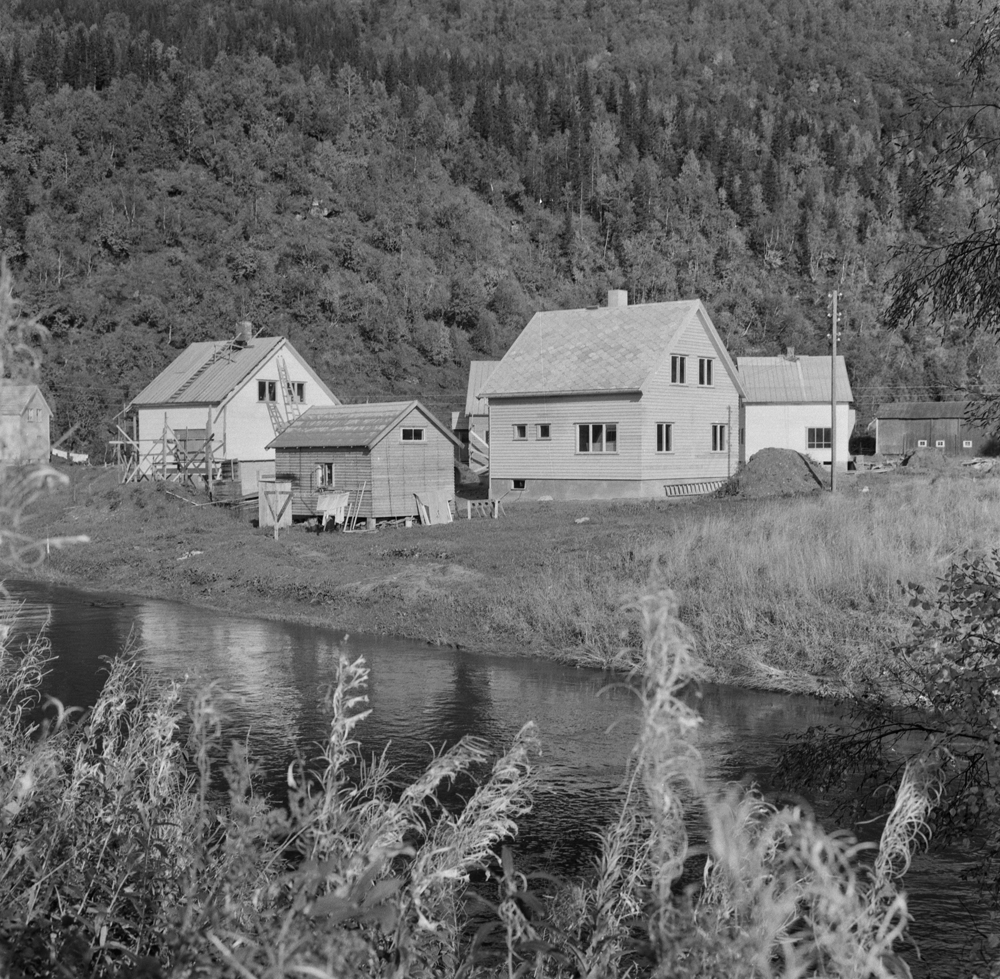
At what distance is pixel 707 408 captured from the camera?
4512 cm

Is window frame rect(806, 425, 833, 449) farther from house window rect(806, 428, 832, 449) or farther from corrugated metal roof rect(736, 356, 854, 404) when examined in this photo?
corrugated metal roof rect(736, 356, 854, 404)

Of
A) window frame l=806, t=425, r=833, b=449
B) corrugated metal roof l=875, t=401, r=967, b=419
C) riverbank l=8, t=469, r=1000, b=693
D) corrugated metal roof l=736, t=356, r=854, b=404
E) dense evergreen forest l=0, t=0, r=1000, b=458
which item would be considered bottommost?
riverbank l=8, t=469, r=1000, b=693

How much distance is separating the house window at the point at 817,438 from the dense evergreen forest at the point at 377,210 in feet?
24.8

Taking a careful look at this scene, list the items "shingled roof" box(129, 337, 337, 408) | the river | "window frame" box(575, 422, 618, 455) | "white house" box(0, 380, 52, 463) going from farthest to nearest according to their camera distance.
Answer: "shingled roof" box(129, 337, 337, 408)
"window frame" box(575, 422, 618, 455)
the river
"white house" box(0, 380, 52, 463)

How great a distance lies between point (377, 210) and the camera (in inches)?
4166

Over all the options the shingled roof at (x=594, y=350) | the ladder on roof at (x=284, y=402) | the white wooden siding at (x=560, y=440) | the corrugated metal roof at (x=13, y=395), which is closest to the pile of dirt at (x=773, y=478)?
the white wooden siding at (x=560, y=440)

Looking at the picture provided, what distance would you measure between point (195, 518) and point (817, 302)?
88212 mm

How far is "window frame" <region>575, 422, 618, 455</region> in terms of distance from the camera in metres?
41.8

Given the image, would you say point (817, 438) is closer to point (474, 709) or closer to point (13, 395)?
point (474, 709)

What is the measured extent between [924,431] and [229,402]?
4817 cm

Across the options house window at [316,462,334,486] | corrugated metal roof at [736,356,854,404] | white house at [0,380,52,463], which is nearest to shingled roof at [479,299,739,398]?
house window at [316,462,334,486]

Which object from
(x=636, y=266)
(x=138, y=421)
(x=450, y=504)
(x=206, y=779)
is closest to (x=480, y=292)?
(x=636, y=266)

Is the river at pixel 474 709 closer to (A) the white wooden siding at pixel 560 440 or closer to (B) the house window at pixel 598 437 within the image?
(A) the white wooden siding at pixel 560 440

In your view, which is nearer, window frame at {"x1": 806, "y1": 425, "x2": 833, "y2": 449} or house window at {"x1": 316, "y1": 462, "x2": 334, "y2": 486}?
house window at {"x1": 316, "y1": 462, "x2": 334, "y2": 486}
